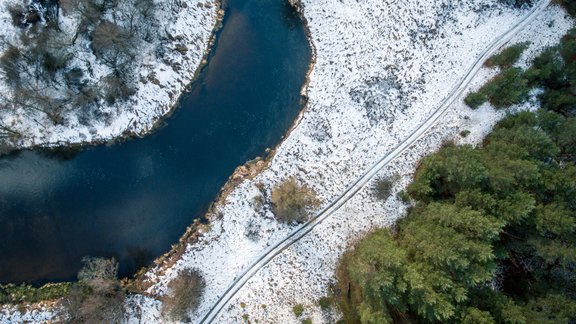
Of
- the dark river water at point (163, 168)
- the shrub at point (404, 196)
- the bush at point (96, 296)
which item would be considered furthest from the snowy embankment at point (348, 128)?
the dark river water at point (163, 168)

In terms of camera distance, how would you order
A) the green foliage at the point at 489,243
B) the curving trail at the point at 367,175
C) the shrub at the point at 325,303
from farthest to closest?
the curving trail at the point at 367,175 < the shrub at the point at 325,303 < the green foliage at the point at 489,243

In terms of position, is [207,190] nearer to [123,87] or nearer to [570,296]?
[123,87]

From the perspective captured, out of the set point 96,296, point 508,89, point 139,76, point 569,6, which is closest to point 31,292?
point 96,296

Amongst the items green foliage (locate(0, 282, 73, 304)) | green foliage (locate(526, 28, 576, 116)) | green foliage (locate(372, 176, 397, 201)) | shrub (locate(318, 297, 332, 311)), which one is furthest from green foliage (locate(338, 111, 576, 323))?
green foliage (locate(0, 282, 73, 304))

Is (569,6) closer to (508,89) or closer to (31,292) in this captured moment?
(508,89)

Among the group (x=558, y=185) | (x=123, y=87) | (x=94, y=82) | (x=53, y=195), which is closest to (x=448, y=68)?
(x=558, y=185)

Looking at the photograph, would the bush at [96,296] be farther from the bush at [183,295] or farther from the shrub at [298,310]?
the shrub at [298,310]
